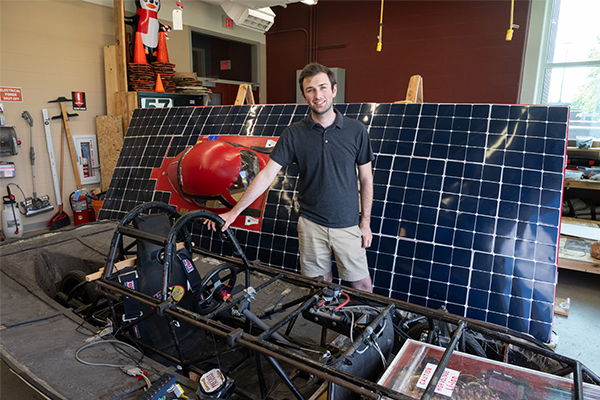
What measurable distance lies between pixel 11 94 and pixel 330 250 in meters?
5.33

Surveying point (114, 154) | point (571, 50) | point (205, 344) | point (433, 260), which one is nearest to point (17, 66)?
point (114, 154)

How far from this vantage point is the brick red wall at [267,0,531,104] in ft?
20.2

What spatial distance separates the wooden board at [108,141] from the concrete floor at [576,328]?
12.5 feet

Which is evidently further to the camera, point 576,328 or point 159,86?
point 159,86

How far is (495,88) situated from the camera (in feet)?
20.5

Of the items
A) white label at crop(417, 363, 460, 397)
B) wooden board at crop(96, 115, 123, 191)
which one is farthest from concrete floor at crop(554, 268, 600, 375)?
wooden board at crop(96, 115, 123, 191)

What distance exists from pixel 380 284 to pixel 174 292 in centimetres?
153

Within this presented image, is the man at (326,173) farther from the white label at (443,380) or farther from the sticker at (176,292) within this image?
the white label at (443,380)

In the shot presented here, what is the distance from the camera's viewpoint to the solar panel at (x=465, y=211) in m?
2.55

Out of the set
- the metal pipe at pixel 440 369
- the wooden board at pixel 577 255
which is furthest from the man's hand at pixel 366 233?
the wooden board at pixel 577 255

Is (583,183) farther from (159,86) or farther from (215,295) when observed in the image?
(159,86)

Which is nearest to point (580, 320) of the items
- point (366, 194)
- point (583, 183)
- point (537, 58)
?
point (583, 183)

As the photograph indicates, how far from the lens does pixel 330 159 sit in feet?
7.75

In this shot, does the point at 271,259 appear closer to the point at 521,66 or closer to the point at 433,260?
the point at 433,260
